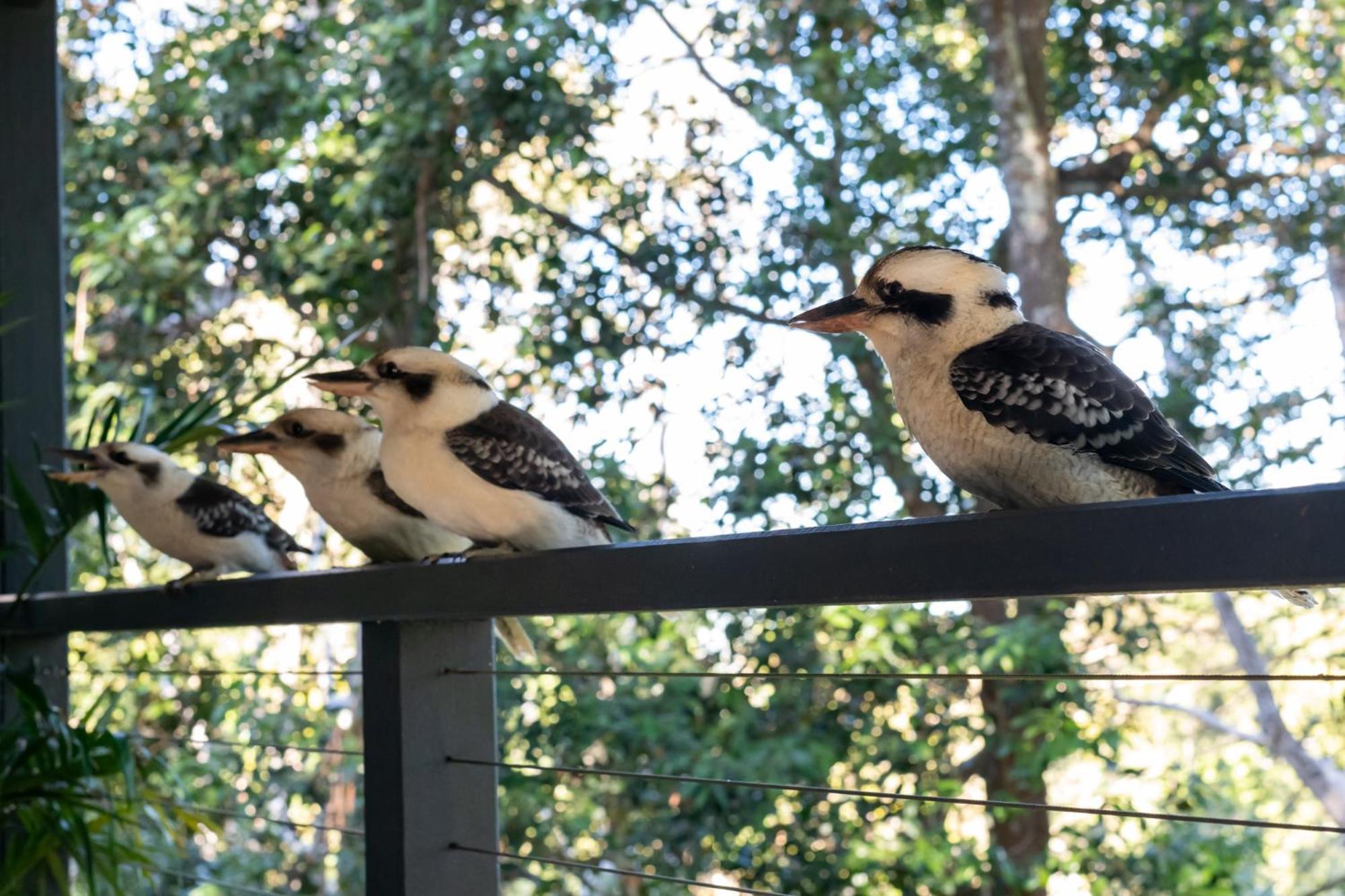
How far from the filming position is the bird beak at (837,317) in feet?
3.84

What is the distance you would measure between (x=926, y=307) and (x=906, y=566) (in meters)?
Answer: 0.30

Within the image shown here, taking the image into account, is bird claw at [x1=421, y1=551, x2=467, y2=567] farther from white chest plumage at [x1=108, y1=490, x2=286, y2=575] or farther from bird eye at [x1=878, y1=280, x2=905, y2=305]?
white chest plumage at [x1=108, y1=490, x2=286, y2=575]

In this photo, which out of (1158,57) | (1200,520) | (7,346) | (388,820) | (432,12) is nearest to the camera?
(1200,520)

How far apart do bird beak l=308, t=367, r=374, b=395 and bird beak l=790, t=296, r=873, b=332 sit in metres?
0.55

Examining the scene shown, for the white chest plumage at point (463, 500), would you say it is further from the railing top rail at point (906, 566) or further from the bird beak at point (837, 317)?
the bird beak at point (837, 317)

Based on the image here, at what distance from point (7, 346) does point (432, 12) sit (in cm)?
193

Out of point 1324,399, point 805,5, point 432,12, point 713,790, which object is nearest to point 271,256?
point 432,12

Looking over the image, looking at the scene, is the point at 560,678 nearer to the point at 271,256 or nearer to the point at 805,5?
the point at 271,256

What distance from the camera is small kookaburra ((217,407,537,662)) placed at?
1748mm

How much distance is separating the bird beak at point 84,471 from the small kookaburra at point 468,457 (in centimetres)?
73

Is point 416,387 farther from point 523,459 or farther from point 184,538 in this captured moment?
point 184,538

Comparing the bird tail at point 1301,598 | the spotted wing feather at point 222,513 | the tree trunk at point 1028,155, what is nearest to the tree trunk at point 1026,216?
the tree trunk at point 1028,155

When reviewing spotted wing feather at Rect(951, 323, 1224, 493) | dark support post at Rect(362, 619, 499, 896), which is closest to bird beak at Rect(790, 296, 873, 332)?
spotted wing feather at Rect(951, 323, 1224, 493)

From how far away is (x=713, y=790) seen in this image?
4125mm
